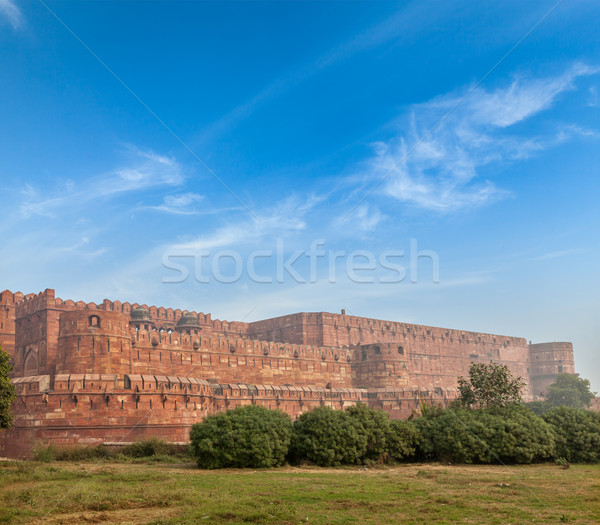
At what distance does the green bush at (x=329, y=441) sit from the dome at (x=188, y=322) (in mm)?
22474

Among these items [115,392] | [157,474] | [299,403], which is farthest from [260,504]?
[299,403]

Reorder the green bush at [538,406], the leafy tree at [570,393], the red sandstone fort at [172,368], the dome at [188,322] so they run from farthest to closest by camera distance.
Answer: the leafy tree at [570,393]
the green bush at [538,406]
the dome at [188,322]
the red sandstone fort at [172,368]

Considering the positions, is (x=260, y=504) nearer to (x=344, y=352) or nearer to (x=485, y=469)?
(x=485, y=469)

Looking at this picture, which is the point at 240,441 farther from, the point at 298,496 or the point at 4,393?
the point at 4,393

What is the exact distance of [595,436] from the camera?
17766 millimetres

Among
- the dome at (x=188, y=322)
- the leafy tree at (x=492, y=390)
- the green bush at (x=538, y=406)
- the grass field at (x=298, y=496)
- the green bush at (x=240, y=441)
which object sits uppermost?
the dome at (x=188, y=322)

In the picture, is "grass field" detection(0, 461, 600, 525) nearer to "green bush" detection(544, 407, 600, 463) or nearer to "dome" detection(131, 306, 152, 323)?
"green bush" detection(544, 407, 600, 463)

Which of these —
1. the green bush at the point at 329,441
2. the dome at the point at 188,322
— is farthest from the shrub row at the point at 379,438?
the dome at the point at 188,322

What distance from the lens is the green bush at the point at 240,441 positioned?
52.2 ft

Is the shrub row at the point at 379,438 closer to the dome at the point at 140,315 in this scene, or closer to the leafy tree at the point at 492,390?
the leafy tree at the point at 492,390

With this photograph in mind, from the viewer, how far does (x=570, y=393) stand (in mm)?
54875

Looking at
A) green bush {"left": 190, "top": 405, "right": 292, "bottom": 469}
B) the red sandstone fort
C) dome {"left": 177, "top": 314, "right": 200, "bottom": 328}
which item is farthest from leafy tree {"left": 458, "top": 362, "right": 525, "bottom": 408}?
dome {"left": 177, "top": 314, "right": 200, "bottom": 328}

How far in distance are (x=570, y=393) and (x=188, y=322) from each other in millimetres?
38222

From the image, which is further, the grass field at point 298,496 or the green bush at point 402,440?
the green bush at point 402,440
